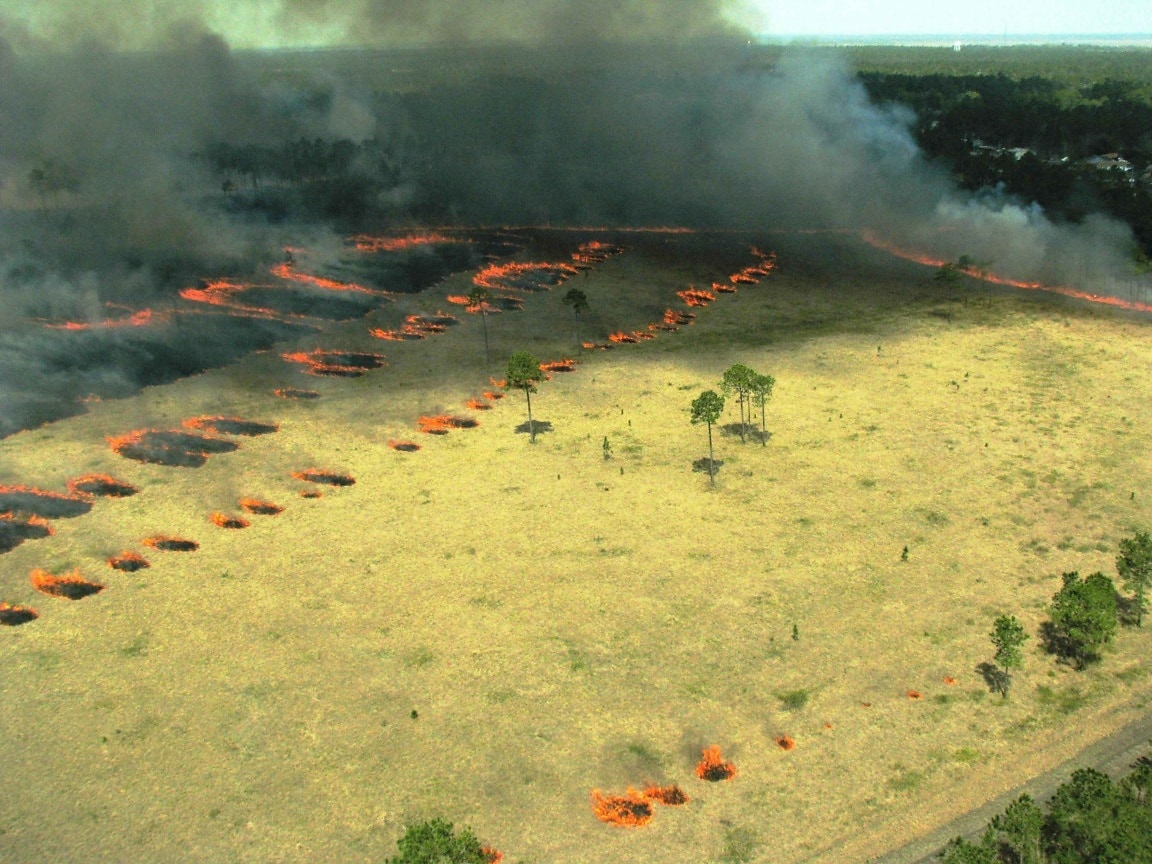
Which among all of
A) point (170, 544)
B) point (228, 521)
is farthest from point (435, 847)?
point (228, 521)

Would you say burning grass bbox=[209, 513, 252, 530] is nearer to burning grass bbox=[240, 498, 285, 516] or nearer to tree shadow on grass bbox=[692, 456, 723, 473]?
burning grass bbox=[240, 498, 285, 516]

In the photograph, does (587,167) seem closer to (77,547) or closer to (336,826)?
(77,547)

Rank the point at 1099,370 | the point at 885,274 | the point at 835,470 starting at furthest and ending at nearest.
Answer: the point at 885,274 → the point at 1099,370 → the point at 835,470

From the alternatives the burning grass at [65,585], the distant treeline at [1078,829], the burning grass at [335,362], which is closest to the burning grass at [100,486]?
the burning grass at [65,585]

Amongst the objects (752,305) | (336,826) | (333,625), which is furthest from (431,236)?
(336,826)

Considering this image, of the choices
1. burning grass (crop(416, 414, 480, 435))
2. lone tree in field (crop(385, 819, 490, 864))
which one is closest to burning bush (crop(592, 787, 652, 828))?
lone tree in field (crop(385, 819, 490, 864))

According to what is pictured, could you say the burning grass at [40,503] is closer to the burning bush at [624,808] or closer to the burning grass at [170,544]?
the burning grass at [170,544]

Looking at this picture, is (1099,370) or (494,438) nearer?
(494,438)
